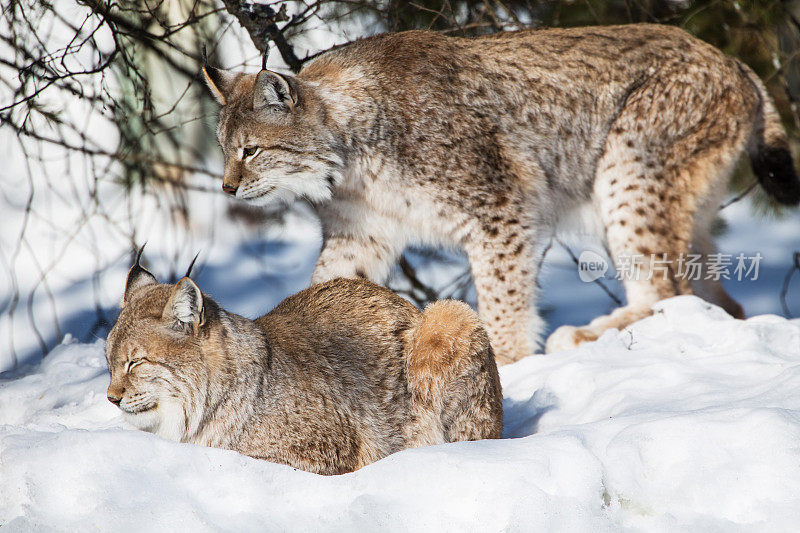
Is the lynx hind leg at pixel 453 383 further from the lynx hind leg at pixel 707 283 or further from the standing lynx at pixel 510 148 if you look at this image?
the lynx hind leg at pixel 707 283

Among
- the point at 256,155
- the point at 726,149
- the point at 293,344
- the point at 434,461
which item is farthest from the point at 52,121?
the point at 726,149

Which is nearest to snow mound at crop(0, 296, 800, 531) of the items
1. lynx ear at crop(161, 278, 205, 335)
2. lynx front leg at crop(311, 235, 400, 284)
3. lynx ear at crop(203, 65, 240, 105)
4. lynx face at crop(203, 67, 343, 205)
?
lynx ear at crop(161, 278, 205, 335)

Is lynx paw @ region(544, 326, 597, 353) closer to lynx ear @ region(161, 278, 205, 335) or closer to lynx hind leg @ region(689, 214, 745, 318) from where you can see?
lynx hind leg @ region(689, 214, 745, 318)

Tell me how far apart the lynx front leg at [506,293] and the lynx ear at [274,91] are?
1184 millimetres

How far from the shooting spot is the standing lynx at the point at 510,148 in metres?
4.15

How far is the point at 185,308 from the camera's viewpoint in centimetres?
258

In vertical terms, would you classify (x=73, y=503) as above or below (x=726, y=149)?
below

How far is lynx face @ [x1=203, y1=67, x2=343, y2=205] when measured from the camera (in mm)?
4012

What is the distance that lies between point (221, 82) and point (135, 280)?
159 centimetres

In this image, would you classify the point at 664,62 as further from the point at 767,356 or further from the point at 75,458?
the point at 75,458

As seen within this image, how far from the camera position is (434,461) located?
7.89 feet

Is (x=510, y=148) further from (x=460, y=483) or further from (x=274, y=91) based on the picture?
(x=460, y=483)

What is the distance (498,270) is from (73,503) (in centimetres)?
266

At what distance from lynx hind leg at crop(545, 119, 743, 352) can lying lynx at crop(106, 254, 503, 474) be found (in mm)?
1747
